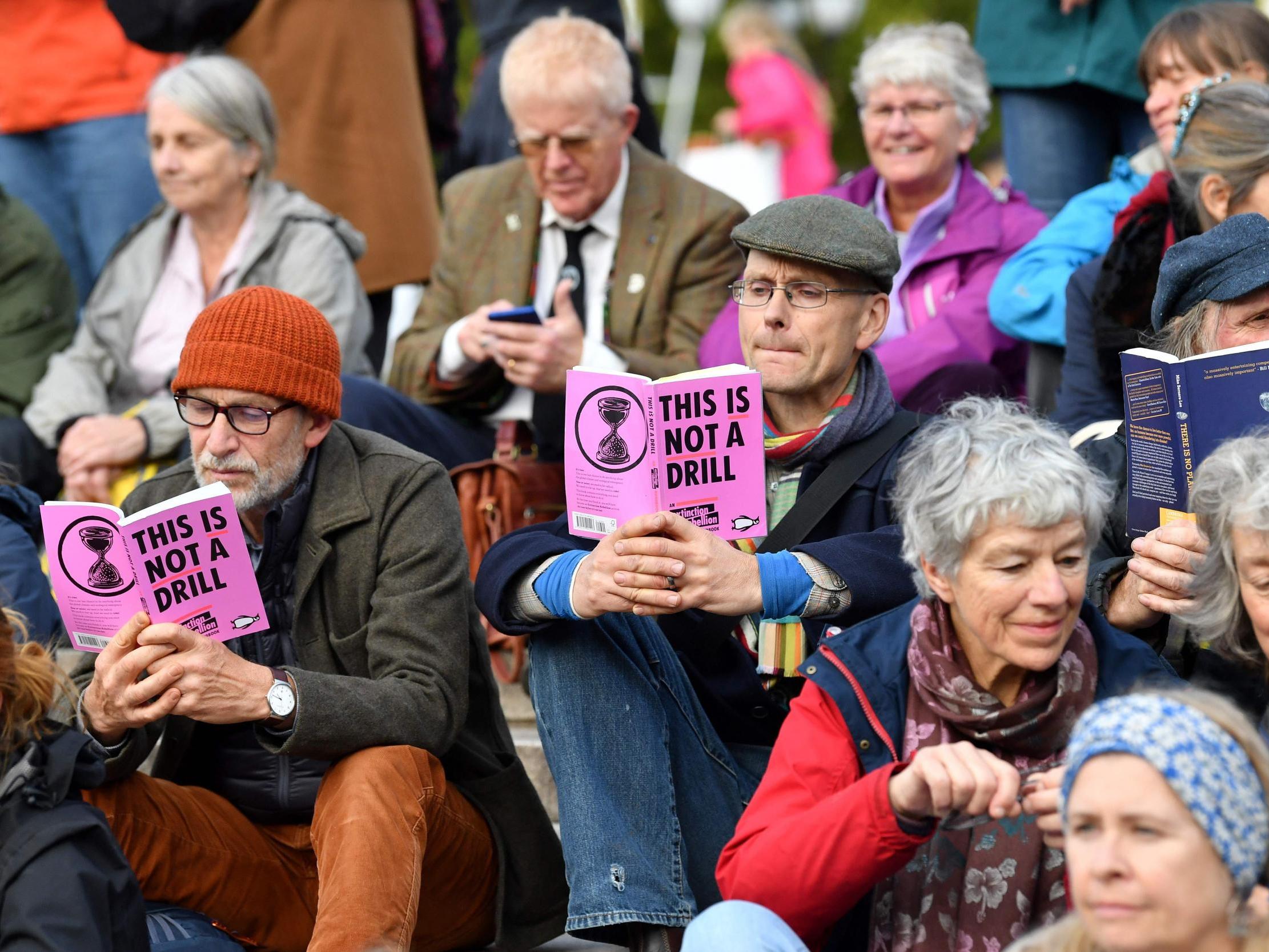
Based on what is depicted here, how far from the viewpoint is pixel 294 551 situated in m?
3.96

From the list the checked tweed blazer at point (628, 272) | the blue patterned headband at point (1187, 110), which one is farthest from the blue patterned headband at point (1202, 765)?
the checked tweed blazer at point (628, 272)

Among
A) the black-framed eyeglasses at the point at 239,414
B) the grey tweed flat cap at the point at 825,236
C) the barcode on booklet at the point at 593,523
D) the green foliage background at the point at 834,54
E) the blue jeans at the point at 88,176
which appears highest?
Result: the green foliage background at the point at 834,54

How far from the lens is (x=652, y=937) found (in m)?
3.58

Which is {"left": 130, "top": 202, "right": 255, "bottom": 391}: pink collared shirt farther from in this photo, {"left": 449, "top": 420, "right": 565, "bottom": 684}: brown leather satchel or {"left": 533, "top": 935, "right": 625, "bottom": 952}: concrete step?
{"left": 533, "top": 935, "right": 625, "bottom": 952}: concrete step

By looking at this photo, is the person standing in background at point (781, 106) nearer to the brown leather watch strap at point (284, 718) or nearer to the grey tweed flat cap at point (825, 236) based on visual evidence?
the grey tweed flat cap at point (825, 236)

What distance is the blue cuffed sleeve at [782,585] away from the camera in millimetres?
3609

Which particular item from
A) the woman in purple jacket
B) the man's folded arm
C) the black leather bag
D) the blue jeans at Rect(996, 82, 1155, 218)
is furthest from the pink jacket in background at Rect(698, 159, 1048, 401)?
the black leather bag

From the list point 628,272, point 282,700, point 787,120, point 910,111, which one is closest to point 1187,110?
point 910,111

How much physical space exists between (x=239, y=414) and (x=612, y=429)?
937mm

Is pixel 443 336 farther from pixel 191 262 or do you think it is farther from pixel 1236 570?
pixel 1236 570

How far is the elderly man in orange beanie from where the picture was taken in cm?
365

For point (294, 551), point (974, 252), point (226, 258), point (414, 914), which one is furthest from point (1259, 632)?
point (226, 258)

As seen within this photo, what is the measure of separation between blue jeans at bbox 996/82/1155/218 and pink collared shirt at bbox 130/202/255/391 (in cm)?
268

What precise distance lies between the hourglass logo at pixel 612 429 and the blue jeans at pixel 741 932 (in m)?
0.97
